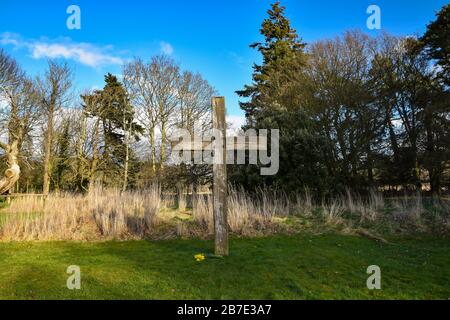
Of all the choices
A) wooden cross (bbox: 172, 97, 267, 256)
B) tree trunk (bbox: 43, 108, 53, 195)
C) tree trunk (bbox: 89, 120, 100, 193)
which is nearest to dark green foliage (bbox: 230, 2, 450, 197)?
wooden cross (bbox: 172, 97, 267, 256)

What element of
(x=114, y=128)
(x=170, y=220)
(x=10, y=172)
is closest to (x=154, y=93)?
(x=114, y=128)

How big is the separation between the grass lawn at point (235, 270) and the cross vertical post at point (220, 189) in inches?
12.4

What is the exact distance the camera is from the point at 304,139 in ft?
37.1

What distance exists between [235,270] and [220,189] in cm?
135

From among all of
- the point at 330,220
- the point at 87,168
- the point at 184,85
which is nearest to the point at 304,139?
the point at 330,220

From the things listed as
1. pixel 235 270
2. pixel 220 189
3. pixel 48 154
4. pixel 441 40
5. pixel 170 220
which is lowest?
pixel 235 270

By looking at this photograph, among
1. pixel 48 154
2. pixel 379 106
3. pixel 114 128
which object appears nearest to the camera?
pixel 379 106

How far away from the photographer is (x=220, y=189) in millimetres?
5484

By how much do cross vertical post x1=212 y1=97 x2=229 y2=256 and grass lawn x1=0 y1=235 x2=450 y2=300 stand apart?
0.32 metres

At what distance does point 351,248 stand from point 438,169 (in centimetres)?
1304

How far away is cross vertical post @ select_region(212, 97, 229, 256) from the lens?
547 cm

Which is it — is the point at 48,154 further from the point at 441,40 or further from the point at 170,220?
the point at 441,40

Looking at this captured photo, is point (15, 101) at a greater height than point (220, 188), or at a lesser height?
greater

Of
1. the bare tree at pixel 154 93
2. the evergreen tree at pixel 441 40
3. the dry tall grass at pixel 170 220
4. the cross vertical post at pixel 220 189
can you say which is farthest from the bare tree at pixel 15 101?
the evergreen tree at pixel 441 40
